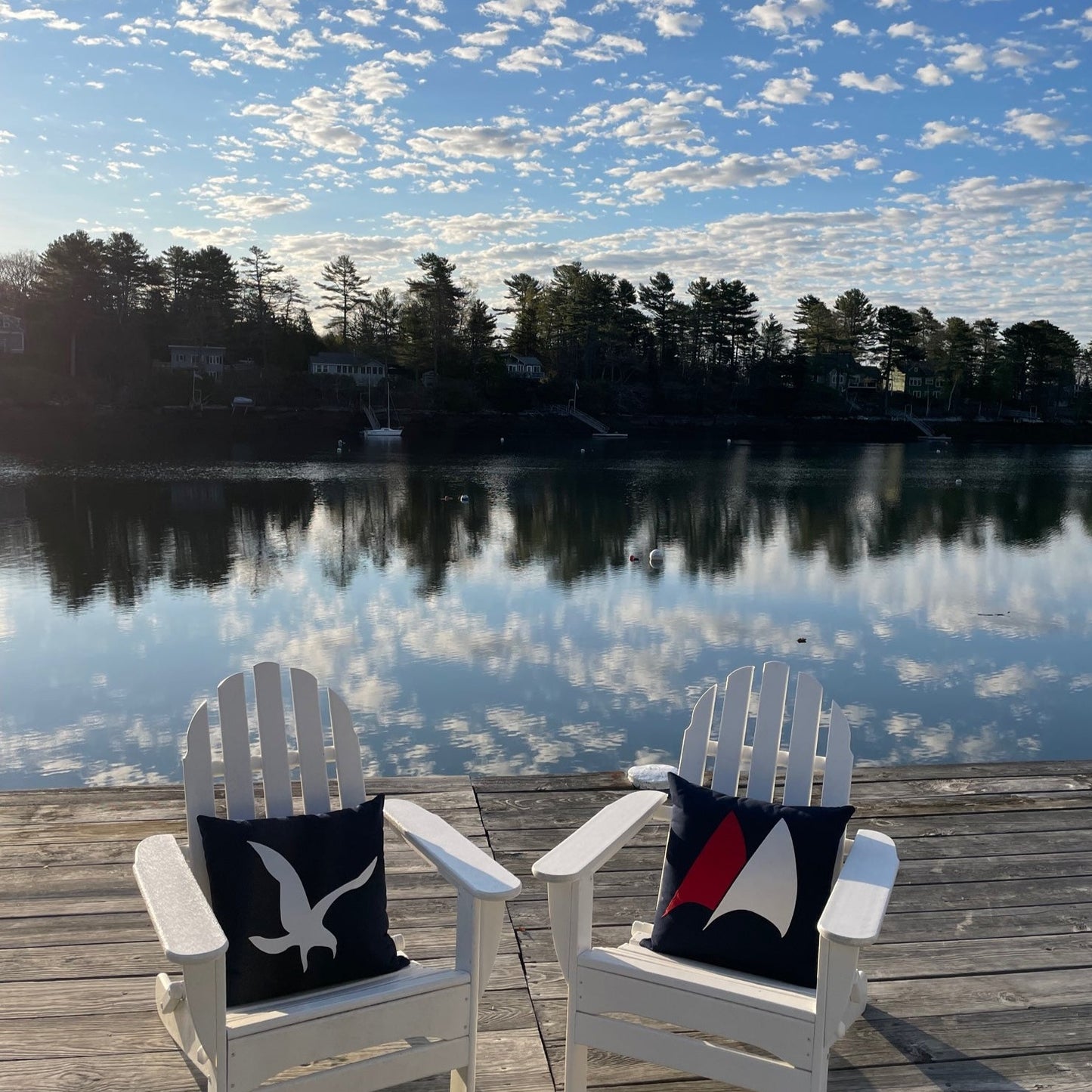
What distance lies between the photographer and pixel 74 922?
2762 millimetres

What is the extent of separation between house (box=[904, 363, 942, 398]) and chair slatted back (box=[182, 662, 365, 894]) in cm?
6977

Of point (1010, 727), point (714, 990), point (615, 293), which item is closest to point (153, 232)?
point (615, 293)

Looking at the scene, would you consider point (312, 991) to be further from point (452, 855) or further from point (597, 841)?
point (597, 841)

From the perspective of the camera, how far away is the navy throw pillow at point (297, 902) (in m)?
1.99

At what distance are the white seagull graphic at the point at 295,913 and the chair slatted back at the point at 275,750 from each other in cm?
18

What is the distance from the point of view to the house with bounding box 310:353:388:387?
175ft

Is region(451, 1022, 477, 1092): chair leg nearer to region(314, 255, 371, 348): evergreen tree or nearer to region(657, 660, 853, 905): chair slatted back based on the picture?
region(657, 660, 853, 905): chair slatted back

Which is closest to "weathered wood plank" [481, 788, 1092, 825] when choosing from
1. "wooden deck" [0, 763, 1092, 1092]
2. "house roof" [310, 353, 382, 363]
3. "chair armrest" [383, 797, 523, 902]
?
"wooden deck" [0, 763, 1092, 1092]

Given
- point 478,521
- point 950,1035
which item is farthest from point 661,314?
point 950,1035

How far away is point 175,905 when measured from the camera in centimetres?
187

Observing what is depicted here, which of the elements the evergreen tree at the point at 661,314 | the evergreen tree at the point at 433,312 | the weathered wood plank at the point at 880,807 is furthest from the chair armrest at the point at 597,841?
the evergreen tree at the point at 661,314

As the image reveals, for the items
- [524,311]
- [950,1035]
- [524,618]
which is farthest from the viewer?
[524,311]

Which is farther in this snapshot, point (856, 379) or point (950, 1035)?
point (856, 379)

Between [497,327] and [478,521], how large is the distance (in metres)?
40.6
